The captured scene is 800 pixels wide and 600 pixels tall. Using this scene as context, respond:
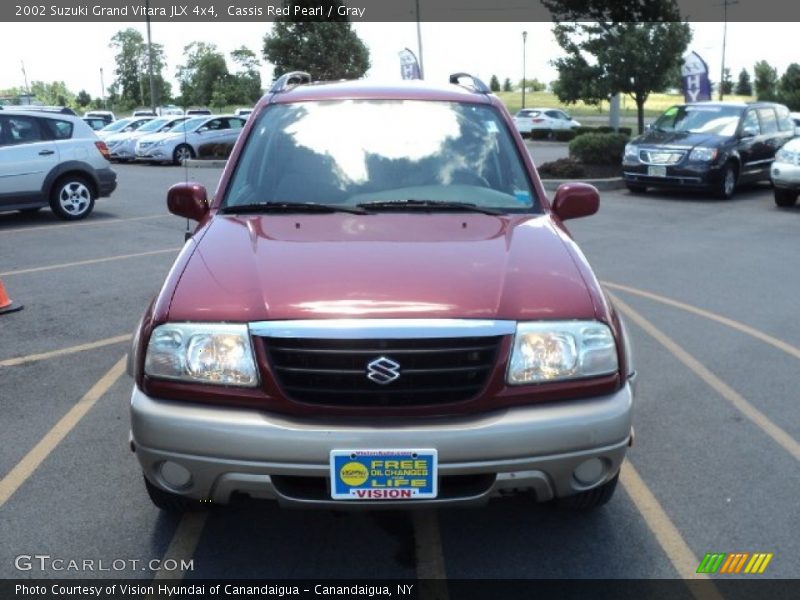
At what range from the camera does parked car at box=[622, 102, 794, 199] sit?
15234mm

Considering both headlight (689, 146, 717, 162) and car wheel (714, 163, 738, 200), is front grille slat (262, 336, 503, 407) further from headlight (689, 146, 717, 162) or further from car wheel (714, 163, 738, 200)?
car wheel (714, 163, 738, 200)

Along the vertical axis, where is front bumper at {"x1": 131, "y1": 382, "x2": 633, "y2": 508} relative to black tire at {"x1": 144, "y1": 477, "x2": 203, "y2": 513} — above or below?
above

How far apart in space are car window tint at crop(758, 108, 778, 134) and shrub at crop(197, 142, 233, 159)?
1572cm

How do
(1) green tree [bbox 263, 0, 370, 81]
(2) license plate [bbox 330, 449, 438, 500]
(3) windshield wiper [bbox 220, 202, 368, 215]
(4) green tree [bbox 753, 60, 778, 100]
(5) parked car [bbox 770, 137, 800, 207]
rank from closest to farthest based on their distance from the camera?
1. (2) license plate [bbox 330, 449, 438, 500]
2. (3) windshield wiper [bbox 220, 202, 368, 215]
3. (5) parked car [bbox 770, 137, 800, 207]
4. (1) green tree [bbox 263, 0, 370, 81]
5. (4) green tree [bbox 753, 60, 778, 100]

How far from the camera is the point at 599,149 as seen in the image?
18.7 metres

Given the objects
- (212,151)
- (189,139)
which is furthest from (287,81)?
(189,139)

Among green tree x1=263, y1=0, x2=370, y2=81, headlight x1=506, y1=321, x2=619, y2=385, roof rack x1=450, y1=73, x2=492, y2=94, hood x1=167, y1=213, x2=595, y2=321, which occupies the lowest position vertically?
headlight x1=506, y1=321, x2=619, y2=385

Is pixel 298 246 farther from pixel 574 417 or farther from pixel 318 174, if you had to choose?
pixel 574 417

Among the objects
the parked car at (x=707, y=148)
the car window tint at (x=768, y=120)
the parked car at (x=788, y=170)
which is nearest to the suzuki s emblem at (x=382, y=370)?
the parked car at (x=788, y=170)

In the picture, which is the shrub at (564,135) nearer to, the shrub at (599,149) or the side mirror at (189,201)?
the shrub at (599,149)

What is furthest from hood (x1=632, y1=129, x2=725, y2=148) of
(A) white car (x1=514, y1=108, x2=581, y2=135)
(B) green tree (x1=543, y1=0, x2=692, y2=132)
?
(A) white car (x1=514, y1=108, x2=581, y2=135)

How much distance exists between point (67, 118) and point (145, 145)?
1446 centimetres

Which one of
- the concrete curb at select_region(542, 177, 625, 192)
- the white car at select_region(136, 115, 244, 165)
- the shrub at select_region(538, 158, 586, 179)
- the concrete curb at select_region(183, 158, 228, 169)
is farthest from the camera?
the white car at select_region(136, 115, 244, 165)

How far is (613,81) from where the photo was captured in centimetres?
2252
